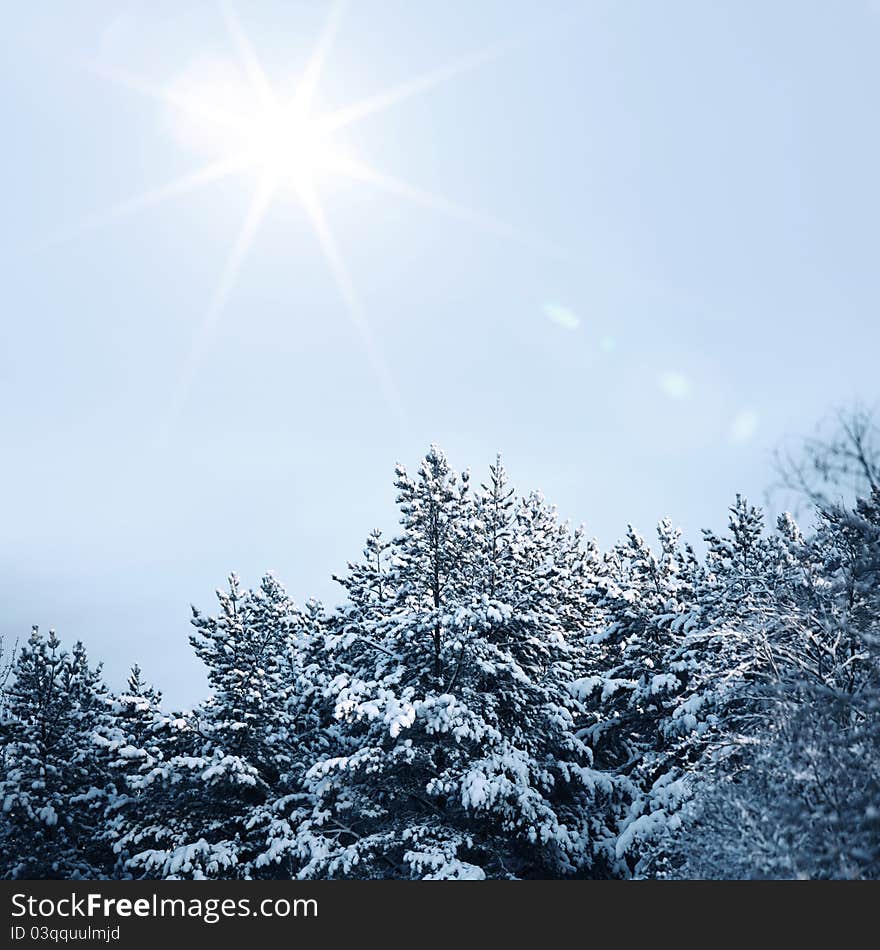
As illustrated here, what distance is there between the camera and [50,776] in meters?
24.9

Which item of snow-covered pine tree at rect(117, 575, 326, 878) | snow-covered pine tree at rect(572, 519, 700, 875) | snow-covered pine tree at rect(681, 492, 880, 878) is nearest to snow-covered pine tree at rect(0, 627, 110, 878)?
snow-covered pine tree at rect(117, 575, 326, 878)

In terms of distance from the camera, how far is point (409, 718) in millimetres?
15938

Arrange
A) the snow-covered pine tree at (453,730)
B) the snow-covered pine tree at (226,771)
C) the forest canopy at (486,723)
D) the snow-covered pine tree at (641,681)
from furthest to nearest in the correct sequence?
the snow-covered pine tree at (226,771) < the snow-covered pine tree at (641,681) < the snow-covered pine tree at (453,730) < the forest canopy at (486,723)

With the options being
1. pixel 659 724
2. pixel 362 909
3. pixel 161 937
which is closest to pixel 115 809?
pixel 161 937

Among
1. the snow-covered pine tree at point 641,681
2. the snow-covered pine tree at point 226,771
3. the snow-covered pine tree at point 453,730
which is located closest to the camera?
the snow-covered pine tree at point 453,730

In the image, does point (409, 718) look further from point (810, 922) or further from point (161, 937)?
point (810, 922)

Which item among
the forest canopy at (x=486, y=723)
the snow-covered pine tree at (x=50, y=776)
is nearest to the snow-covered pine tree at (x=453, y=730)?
the forest canopy at (x=486, y=723)

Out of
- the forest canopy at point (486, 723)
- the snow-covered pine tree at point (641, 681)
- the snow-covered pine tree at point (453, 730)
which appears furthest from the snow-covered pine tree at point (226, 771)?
the snow-covered pine tree at point (641, 681)

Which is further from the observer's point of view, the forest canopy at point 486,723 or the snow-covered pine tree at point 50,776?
the snow-covered pine tree at point 50,776

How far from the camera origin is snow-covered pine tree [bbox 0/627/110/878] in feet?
78.1

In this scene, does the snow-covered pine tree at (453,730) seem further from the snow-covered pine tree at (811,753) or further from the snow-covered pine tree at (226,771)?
the snow-covered pine tree at (811,753)

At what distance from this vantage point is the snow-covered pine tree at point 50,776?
23.8 m

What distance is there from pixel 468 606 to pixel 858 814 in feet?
33.1

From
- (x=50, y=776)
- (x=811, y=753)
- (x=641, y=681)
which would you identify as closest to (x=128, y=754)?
(x=50, y=776)
